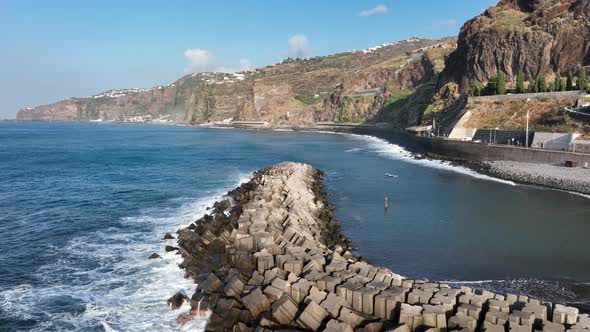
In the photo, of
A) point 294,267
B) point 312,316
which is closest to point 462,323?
point 312,316

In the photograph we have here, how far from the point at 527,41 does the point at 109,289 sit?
310 feet

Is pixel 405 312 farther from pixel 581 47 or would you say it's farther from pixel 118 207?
pixel 581 47

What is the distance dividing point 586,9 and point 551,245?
8003 centimetres

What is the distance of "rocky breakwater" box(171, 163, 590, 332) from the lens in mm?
12672

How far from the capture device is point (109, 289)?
19375 millimetres

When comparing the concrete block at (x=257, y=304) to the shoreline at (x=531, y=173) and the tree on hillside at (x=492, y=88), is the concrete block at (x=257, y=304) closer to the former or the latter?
the shoreline at (x=531, y=173)

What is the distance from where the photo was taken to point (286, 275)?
16312 millimetres

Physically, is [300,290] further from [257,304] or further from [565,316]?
[565,316]

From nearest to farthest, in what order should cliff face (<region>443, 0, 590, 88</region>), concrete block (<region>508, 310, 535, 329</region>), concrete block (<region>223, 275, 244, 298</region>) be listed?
concrete block (<region>508, 310, 535, 329</region>), concrete block (<region>223, 275, 244, 298</region>), cliff face (<region>443, 0, 590, 88</region>)

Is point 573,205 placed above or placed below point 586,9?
below

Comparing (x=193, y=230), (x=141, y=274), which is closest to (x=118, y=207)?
(x=193, y=230)

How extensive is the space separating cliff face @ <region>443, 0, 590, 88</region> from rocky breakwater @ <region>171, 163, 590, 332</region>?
85.9 m

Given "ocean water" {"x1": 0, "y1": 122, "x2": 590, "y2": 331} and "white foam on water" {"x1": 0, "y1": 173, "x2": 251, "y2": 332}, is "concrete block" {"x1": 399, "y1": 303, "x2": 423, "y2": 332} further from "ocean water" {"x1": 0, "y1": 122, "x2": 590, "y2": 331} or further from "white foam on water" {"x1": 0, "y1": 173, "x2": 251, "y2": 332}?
"ocean water" {"x1": 0, "y1": 122, "x2": 590, "y2": 331}

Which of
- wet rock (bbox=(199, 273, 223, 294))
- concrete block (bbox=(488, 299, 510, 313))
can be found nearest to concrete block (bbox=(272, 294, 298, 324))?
wet rock (bbox=(199, 273, 223, 294))
